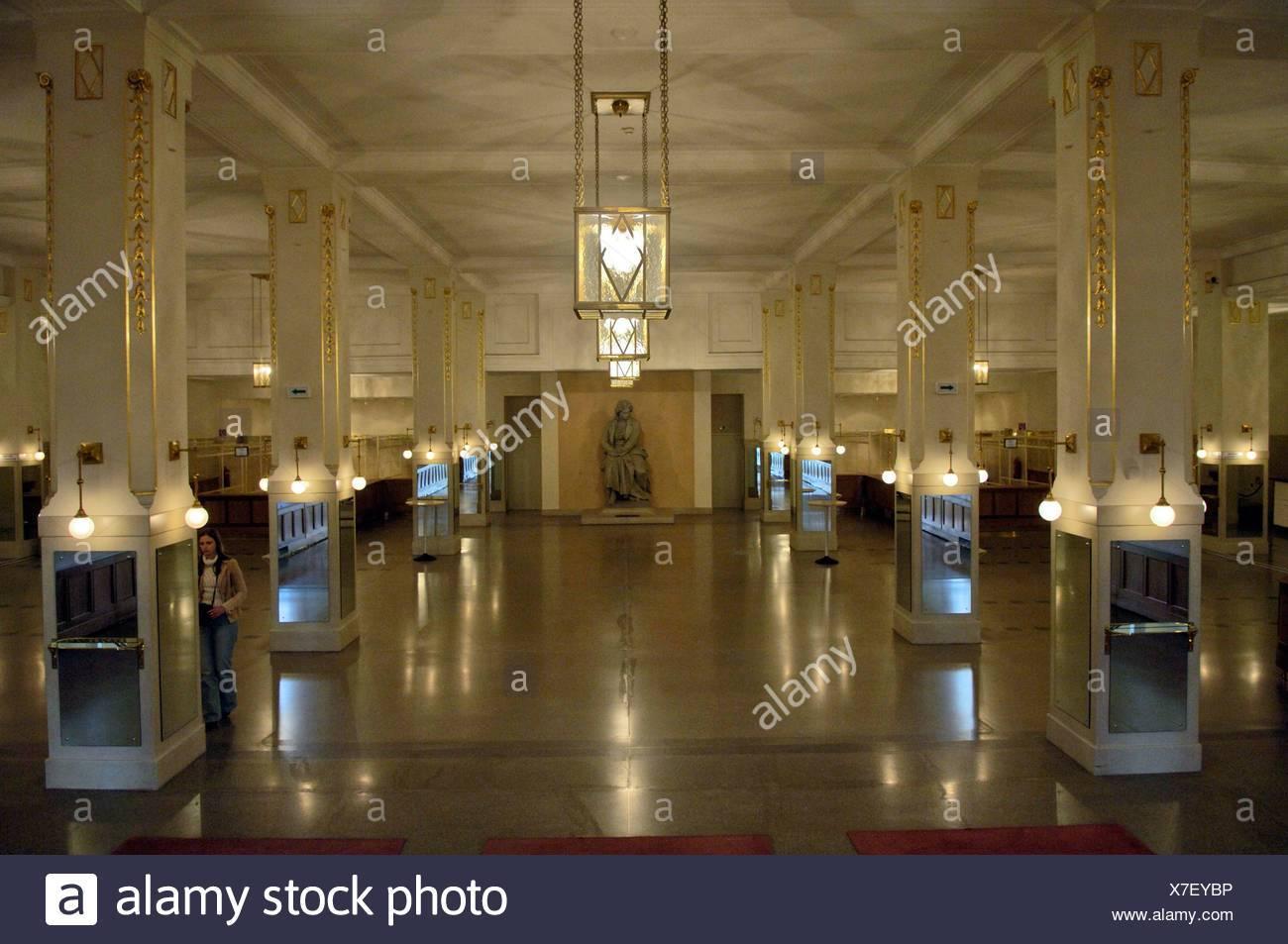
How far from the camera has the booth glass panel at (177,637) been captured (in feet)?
18.7

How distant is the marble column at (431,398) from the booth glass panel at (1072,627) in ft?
32.9

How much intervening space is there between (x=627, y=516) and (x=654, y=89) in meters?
12.6

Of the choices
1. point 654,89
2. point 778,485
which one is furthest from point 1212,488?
point 654,89

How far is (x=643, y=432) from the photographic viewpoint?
2178 centimetres

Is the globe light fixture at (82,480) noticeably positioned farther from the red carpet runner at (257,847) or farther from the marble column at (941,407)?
the marble column at (941,407)

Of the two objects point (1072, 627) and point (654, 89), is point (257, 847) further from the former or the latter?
point (654, 89)

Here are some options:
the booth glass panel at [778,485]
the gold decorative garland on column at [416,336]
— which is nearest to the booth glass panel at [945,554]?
the gold decorative garland on column at [416,336]

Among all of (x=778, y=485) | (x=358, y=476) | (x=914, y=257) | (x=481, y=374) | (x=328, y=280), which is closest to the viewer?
(x=328, y=280)

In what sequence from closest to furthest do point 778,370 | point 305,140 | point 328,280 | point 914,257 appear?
point 305,140 → point 328,280 → point 914,257 → point 778,370

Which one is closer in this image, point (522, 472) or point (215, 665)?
point (215, 665)

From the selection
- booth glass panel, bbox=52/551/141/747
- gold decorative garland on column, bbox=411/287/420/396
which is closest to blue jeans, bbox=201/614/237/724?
booth glass panel, bbox=52/551/141/747

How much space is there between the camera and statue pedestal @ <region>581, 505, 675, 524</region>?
63.8 feet

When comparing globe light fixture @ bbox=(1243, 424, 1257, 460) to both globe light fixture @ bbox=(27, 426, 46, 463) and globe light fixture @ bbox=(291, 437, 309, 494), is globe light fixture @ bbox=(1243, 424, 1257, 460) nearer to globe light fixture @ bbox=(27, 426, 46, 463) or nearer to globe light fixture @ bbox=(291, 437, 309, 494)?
globe light fixture @ bbox=(291, 437, 309, 494)

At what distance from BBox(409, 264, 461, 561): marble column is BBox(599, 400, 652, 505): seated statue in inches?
214
